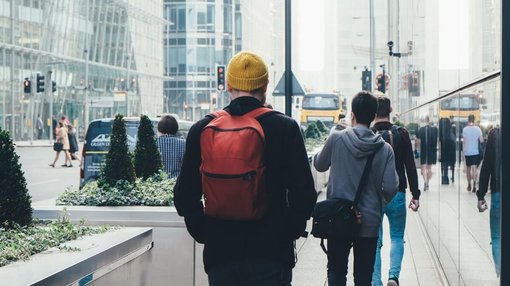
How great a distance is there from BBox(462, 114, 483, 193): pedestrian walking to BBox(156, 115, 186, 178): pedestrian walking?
4.40 metres

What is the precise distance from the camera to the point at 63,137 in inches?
1259

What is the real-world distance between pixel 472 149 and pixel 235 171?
2729mm

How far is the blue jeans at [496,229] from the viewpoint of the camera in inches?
163

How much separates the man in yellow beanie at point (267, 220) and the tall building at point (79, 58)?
184 ft

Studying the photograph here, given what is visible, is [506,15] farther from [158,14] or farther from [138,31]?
[158,14]

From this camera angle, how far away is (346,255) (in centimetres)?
567

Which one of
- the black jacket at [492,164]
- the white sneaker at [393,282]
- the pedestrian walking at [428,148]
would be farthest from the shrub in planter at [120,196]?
the pedestrian walking at [428,148]

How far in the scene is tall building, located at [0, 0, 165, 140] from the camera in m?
60.8

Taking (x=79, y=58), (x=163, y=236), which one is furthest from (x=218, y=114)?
(x=79, y=58)

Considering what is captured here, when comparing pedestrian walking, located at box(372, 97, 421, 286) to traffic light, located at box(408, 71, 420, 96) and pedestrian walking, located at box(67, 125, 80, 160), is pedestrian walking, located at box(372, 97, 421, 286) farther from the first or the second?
pedestrian walking, located at box(67, 125, 80, 160)

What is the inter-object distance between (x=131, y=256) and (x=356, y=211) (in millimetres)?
1581

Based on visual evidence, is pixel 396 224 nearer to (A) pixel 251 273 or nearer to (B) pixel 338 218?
(B) pixel 338 218

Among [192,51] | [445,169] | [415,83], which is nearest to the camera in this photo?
[445,169]

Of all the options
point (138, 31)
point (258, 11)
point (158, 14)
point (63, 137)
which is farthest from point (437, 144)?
point (258, 11)
